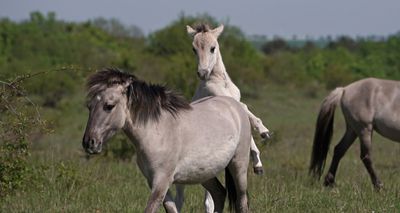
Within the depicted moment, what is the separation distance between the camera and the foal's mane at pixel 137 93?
575cm

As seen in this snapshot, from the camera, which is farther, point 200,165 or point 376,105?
point 376,105

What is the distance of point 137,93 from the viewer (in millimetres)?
5863

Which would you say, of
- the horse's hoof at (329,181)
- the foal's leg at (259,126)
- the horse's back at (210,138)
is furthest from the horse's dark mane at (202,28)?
the horse's hoof at (329,181)

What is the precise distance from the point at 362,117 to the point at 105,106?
6.70 metres

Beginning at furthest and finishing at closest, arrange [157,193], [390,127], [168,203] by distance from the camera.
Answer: [390,127], [168,203], [157,193]

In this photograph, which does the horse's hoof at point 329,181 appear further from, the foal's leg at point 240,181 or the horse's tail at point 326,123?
the foal's leg at point 240,181

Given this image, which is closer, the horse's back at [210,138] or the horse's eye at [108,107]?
the horse's eye at [108,107]

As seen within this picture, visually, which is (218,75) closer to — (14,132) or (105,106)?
(14,132)

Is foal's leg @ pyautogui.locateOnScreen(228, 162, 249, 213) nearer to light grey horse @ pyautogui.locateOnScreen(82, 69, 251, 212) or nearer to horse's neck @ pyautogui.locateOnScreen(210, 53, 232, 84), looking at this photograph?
light grey horse @ pyautogui.locateOnScreen(82, 69, 251, 212)

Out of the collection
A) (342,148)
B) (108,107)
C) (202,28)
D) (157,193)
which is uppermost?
A: (202,28)

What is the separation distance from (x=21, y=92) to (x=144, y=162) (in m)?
1.96

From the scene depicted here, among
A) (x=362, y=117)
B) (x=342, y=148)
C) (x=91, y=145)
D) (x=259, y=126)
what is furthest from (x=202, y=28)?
(x=342, y=148)

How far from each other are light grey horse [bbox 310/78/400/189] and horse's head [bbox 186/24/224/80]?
3733mm

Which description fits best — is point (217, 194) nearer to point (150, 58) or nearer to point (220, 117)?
point (220, 117)
